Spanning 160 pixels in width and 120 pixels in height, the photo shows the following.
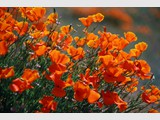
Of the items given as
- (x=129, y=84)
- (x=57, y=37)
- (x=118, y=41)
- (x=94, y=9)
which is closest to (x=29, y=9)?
(x=57, y=37)

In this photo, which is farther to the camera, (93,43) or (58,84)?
(93,43)

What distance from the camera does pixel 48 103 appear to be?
74.2 inches

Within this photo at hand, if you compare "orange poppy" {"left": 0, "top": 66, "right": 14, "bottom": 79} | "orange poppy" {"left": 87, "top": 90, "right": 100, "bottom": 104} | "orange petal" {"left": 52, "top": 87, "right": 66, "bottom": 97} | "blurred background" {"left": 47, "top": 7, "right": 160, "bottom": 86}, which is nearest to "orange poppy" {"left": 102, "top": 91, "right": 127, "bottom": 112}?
"orange poppy" {"left": 87, "top": 90, "right": 100, "bottom": 104}

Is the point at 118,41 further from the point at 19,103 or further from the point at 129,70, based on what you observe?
the point at 19,103

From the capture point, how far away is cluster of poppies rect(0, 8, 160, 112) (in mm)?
1866

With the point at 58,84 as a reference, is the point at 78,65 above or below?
below

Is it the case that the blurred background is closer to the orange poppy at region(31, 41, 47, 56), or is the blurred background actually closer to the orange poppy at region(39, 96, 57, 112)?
→ the orange poppy at region(31, 41, 47, 56)

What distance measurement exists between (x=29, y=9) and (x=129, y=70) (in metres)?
0.63

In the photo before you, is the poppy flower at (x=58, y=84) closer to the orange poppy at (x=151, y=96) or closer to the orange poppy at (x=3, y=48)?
the orange poppy at (x=3, y=48)

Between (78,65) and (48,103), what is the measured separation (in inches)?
18.1

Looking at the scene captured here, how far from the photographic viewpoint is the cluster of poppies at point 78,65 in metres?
1.87

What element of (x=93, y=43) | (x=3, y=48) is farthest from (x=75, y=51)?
(x=3, y=48)

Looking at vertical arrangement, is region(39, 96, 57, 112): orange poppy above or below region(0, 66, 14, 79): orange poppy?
below

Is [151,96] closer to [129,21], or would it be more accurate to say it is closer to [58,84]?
[58,84]
